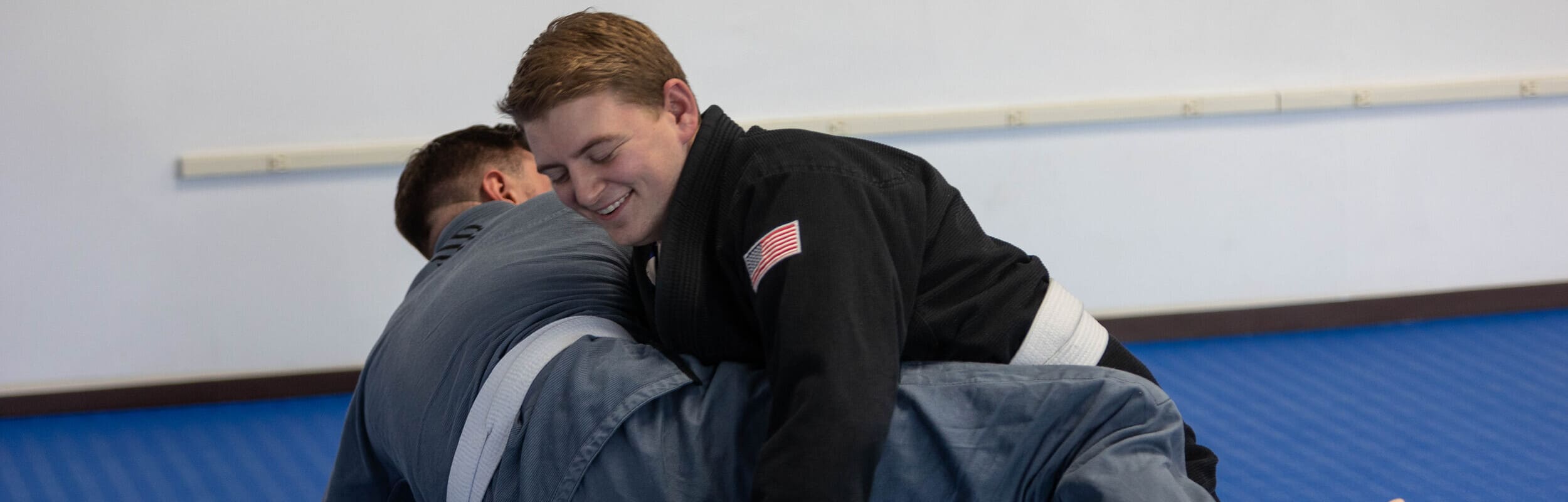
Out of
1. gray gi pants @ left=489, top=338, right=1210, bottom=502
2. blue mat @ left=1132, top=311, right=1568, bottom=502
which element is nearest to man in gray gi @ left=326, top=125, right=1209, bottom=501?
gray gi pants @ left=489, top=338, right=1210, bottom=502

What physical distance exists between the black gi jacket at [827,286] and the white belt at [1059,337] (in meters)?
0.01

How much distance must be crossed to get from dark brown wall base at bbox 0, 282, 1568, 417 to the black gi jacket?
2.23 meters

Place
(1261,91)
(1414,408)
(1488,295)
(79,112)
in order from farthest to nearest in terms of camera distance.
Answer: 1. (1488,295)
2. (1261,91)
3. (79,112)
4. (1414,408)

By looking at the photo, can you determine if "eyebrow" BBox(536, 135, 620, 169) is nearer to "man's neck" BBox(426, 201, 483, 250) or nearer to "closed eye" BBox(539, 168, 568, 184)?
"closed eye" BBox(539, 168, 568, 184)

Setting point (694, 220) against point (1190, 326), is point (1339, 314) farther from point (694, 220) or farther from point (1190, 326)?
point (694, 220)

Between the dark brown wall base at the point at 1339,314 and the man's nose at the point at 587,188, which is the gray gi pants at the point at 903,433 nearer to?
the man's nose at the point at 587,188

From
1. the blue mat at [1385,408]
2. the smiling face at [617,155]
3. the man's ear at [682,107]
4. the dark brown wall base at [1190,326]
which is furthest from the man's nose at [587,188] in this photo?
the dark brown wall base at [1190,326]

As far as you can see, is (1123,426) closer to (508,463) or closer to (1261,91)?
Result: (508,463)

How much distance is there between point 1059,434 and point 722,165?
1.53 feet

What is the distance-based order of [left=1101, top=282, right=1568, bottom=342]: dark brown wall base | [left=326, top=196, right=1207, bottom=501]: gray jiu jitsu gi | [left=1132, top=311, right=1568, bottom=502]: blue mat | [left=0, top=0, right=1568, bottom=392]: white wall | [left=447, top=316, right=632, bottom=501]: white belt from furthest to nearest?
[left=1101, top=282, right=1568, bottom=342]: dark brown wall base
[left=0, top=0, right=1568, bottom=392]: white wall
[left=1132, top=311, right=1568, bottom=502]: blue mat
[left=447, top=316, right=632, bottom=501]: white belt
[left=326, top=196, right=1207, bottom=501]: gray jiu jitsu gi

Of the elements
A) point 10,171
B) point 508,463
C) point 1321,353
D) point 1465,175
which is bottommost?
point 1321,353

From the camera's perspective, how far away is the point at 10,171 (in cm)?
325

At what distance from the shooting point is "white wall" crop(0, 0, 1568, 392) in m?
3.24

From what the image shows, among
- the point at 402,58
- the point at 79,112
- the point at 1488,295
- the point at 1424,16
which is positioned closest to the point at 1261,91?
the point at 1424,16
